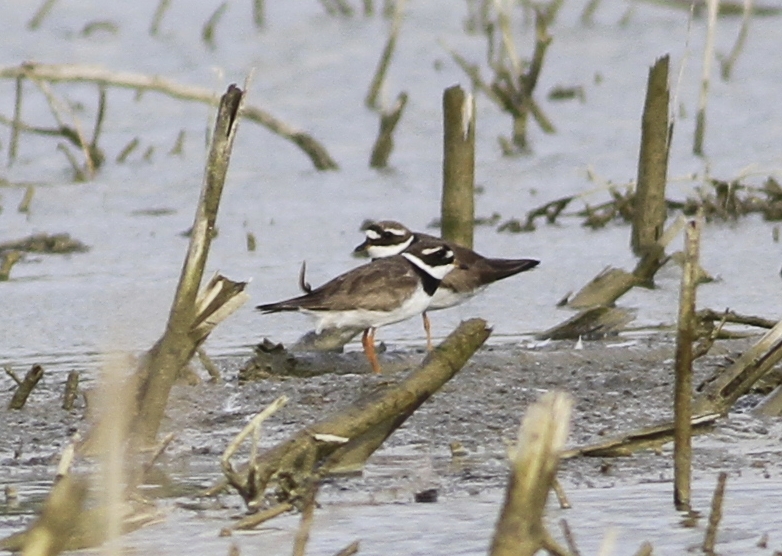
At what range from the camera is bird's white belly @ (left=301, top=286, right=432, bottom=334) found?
236 inches

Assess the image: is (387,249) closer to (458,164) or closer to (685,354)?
(458,164)

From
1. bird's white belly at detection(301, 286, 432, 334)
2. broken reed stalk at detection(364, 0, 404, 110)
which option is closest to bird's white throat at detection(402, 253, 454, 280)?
bird's white belly at detection(301, 286, 432, 334)

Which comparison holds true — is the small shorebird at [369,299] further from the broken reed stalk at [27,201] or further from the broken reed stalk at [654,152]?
the broken reed stalk at [27,201]

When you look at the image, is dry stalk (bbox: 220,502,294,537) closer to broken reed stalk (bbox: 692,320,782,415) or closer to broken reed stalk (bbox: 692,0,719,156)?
broken reed stalk (bbox: 692,320,782,415)

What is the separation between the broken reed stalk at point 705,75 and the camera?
30.1 ft

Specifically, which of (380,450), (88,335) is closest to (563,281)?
(88,335)

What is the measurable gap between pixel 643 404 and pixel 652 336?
1.14 m

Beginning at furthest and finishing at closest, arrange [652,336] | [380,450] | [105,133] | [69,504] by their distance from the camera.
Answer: [105,133], [652,336], [380,450], [69,504]

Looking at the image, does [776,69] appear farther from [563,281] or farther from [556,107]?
[563,281]

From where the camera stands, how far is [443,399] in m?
5.20

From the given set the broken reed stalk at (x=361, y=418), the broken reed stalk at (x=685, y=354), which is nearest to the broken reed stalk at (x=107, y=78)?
the broken reed stalk at (x=361, y=418)

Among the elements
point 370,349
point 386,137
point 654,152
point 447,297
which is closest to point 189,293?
point 370,349

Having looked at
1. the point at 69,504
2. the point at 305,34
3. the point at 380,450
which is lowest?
the point at 380,450

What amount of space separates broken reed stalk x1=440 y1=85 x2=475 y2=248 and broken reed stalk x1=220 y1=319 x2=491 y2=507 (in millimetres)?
3116
